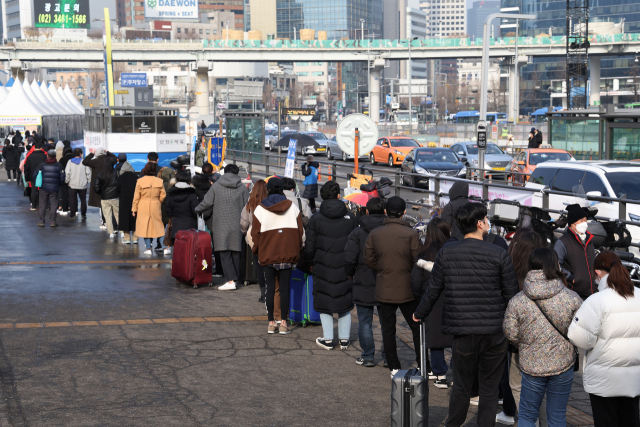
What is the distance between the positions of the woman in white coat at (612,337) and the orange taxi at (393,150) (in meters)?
34.9

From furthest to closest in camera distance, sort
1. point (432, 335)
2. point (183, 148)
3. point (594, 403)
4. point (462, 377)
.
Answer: point (183, 148)
point (432, 335)
point (462, 377)
point (594, 403)

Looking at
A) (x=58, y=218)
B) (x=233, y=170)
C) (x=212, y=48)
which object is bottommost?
(x=58, y=218)

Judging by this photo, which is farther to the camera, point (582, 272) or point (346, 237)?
point (346, 237)

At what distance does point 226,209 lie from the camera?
38.4 ft

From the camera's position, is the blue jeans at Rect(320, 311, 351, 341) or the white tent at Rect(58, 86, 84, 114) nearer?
the blue jeans at Rect(320, 311, 351, 341)

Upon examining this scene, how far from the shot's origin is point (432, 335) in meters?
6.92

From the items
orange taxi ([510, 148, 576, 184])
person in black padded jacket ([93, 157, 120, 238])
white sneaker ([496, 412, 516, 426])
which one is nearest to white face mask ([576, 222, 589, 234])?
white sneaker ([496, 412, 516, 426])

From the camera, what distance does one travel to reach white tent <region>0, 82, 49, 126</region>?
121ft

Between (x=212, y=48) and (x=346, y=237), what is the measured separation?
254 ft

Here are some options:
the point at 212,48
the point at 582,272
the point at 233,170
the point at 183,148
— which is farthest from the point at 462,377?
the point at 212,48

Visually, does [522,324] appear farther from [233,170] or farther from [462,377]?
[233,170]

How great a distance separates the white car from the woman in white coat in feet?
24.1

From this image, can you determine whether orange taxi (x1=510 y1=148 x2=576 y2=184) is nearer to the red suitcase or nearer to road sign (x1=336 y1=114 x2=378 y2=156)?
road sign (x1=336 y1=114 x2=378 y2=156)

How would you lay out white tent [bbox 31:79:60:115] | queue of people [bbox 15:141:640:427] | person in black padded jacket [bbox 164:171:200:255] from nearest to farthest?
queue of people [bbox 15:141:640:427] → person in black padded jacket [bbox 164:171:200:255] → white tent [bbox 31:79:60:115]
